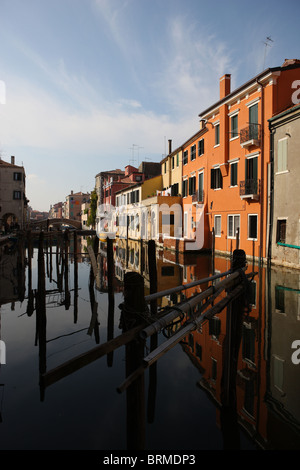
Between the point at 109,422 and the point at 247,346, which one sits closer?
the point at 109,422

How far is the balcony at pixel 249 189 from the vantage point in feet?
63.9

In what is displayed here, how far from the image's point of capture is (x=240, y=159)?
840 inches

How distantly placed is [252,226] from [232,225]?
223 cm

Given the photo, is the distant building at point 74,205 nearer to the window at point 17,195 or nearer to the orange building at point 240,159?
the window at point 17,195

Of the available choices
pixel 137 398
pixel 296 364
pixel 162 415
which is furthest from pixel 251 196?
pixel 137 398

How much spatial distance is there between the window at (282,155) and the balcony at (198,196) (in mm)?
8863

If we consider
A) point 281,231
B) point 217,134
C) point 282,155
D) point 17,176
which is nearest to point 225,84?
point 217,134

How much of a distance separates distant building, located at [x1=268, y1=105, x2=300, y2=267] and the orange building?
565 mm

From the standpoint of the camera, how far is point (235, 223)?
72.0 ft

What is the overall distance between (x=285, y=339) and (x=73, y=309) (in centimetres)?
782

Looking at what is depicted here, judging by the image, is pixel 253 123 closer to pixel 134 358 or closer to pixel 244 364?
pixel 244 364

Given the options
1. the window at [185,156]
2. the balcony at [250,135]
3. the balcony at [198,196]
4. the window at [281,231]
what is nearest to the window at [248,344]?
the window at [281,231]

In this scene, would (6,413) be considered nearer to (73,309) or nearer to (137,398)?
(137,398)

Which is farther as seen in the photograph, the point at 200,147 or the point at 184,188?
the point at 184,188
